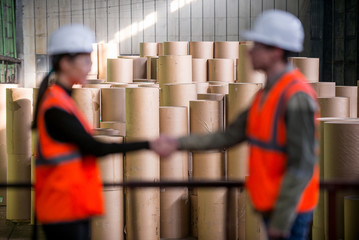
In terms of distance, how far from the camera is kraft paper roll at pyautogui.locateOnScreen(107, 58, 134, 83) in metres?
8.78

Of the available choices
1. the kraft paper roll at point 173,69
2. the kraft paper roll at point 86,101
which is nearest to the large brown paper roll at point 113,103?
the kraft paper roll at point 86,101

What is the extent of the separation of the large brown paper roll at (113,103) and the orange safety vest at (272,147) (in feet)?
16.5

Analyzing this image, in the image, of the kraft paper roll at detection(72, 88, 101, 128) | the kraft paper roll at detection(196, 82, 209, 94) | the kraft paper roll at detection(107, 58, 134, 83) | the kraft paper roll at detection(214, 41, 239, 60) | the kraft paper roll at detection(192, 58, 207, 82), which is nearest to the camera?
the kraft paper roll at detection(72, 88, 101, 128)

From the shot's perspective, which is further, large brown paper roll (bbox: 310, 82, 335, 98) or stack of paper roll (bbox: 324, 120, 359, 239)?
large brown paper roll (bbox: 310, 82, 335, 98)

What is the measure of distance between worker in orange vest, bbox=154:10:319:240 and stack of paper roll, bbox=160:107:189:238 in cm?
452

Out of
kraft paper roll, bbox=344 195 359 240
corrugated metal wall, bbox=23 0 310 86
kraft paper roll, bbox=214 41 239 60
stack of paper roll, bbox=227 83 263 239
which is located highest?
corrugated metal wall, bbox=23 0 310 86

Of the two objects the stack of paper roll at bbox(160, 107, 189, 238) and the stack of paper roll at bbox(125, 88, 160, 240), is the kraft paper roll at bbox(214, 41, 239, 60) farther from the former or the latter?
the stack of paper roll at bbox(125, 88, 160, 240)

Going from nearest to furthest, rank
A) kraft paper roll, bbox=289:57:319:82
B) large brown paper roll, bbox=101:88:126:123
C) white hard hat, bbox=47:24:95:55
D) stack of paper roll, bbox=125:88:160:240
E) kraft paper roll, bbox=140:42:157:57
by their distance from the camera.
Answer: white hard hat, bbox=47:24:95:55 < stack of paper roll, bbox=125:88:160:240 < large brown paper roll, bbox=101:88:126:123 < kraft paper roll, bbox=289:57:319:82 < kraft paper roll, bbox=140:42:157:57

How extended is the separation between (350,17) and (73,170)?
827 cm

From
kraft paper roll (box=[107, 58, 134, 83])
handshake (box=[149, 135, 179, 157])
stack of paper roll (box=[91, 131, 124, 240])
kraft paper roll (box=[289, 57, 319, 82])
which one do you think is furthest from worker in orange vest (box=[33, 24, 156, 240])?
kraft paper roll (box=[107, 58, 134, 83])

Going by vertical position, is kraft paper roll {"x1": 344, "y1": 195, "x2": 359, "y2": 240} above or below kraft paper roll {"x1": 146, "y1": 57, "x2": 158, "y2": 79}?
below

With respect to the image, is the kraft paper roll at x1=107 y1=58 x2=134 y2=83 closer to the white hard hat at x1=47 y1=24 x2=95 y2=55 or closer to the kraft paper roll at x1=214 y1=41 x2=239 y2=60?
the kraft paper roll at x1=214 y1=41 x2=239 y2=60

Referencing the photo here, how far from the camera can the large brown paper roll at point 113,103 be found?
7.03 m

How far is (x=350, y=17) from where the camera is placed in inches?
375
